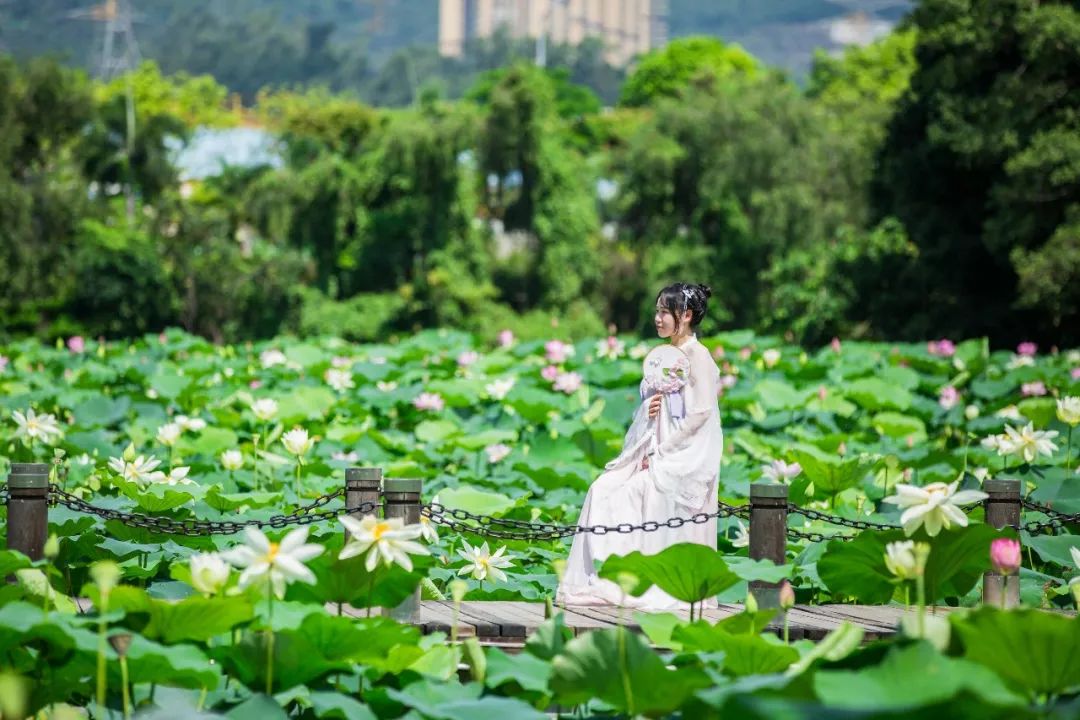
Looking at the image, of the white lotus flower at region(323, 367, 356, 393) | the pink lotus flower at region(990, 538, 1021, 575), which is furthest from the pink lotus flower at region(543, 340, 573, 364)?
the pink lotus flower at region(990, 538, 1021, 575)

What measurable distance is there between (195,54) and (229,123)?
41.8m

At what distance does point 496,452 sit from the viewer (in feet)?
32.3

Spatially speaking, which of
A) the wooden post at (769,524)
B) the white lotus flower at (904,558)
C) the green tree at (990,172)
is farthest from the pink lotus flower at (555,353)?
the white lotus flower at (904,558)

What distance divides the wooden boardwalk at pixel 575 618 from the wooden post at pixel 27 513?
100 centimetres

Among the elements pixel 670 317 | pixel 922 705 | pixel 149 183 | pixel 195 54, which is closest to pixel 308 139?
pixel 149 183

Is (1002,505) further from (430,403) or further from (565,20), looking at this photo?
(565,20)

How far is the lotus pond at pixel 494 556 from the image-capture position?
11.2ft

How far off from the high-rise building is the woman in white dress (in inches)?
4200

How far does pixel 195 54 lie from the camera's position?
85875mm

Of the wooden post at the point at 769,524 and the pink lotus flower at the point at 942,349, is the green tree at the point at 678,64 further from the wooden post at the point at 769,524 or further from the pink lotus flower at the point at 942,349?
the wooden post at the point at 769,524

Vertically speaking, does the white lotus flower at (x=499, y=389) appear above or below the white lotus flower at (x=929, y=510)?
below

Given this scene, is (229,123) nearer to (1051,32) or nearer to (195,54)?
(1051,32)

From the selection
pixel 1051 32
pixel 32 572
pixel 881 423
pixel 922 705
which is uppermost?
pixel 1051 32

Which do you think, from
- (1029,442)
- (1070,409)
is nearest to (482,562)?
(1029,442)
